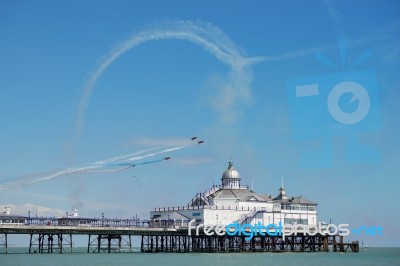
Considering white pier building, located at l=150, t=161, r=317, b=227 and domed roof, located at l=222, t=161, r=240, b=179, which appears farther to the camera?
domed roof, located at l=222, t=161, r=240, b=179

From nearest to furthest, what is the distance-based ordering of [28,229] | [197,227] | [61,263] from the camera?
[61,263]
[28,229]
[197,227]

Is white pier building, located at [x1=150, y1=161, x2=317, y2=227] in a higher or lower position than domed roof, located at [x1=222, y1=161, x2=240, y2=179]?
lower

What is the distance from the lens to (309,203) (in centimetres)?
13775

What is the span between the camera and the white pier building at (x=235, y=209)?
420 ft

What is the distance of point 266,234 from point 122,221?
2446 cm

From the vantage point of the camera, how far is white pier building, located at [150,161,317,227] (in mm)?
127875

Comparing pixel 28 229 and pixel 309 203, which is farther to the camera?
pixel 309 203

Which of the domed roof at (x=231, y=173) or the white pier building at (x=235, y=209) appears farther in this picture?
the domed roof at (x=231, y=173)

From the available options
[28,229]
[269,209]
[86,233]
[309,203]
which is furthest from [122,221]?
[309,203]

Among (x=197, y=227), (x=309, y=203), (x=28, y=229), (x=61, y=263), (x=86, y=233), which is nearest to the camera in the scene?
(x=61, y=263)

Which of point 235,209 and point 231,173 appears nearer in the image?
point 235,209

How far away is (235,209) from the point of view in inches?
5138

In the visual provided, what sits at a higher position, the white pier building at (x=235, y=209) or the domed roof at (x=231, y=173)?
the domed roof at (x=231, y=173)

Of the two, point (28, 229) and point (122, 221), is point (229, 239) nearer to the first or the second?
point (122, 221)
